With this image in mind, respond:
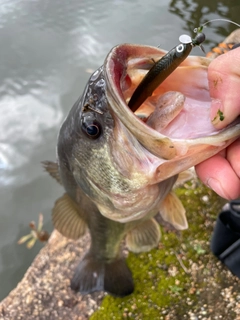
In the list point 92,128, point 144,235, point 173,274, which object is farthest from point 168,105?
point 173,274

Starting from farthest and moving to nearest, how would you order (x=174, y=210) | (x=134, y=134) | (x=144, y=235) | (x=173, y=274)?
(x=173, y=274) → (x=144, y=235) → (x=174, y=210) → (x=134, y=134)

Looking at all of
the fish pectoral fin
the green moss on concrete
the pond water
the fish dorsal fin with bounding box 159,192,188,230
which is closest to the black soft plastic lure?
the fish dorsal fin with bounding box 159,192,188,230

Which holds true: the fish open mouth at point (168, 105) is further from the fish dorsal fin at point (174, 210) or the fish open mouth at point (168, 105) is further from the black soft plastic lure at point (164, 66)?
the fish dorsal fin at point (174, 210)

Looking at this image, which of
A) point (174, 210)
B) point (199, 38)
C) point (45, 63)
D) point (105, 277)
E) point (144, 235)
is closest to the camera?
point (199, 38)

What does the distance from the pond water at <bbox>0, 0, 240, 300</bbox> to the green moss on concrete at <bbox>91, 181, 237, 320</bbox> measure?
52.4 inches

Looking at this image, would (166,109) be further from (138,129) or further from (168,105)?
(138,129)

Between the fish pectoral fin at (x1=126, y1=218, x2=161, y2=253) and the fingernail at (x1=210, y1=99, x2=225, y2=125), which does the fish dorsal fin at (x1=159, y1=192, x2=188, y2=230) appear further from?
the fingernail at (x1=210, y1=99, x2=225, y2=125)

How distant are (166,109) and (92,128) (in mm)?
251

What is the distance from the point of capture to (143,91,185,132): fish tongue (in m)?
1.04

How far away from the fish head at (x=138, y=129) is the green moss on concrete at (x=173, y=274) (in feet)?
3.62

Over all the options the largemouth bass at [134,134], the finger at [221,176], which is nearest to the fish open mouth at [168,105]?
the largemouth bass at [134,134]

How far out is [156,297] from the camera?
7.25ft

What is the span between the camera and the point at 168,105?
3.46 ft

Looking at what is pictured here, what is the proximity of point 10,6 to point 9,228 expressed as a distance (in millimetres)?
4109
